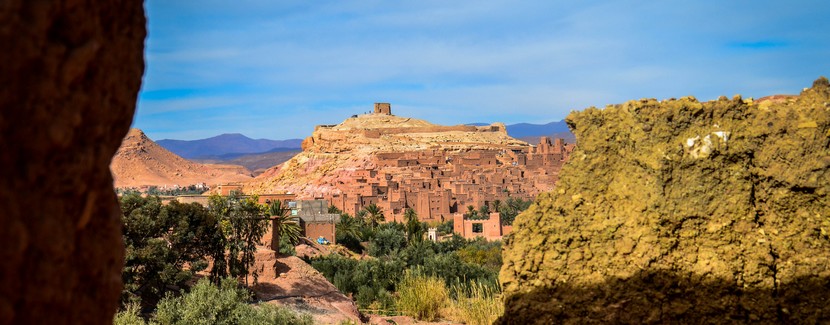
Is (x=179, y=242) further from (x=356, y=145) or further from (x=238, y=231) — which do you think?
(x=356, y=145)

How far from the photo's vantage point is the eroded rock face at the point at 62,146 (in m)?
1.51

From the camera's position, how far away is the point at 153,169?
11325 cm

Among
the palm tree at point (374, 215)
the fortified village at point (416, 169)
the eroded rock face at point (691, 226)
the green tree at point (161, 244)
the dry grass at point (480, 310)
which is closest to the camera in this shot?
the eroded rock face at point (691, 226)

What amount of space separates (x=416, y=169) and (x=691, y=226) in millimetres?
66354

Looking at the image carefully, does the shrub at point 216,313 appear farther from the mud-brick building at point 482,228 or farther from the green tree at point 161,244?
the mud-brick building at point 482,228

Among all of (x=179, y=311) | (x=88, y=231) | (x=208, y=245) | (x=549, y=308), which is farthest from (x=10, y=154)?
(x=208, y=245)

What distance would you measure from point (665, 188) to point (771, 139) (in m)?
0.57

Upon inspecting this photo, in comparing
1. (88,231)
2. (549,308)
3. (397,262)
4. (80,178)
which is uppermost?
(80,178)

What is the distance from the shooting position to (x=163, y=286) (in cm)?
1480

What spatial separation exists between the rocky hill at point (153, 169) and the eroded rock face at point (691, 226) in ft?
334

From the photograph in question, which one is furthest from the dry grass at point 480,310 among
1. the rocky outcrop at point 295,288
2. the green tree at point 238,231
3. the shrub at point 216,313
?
the green tree at point 238,231

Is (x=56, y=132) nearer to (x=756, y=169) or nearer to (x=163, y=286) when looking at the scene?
(x=756, y=169)

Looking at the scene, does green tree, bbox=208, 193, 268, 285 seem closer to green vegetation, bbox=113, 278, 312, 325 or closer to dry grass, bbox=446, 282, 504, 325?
green vegetation, bbox=113, 278, 312, 325

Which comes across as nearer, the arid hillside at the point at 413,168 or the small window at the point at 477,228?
the small window at the point at 477,228
